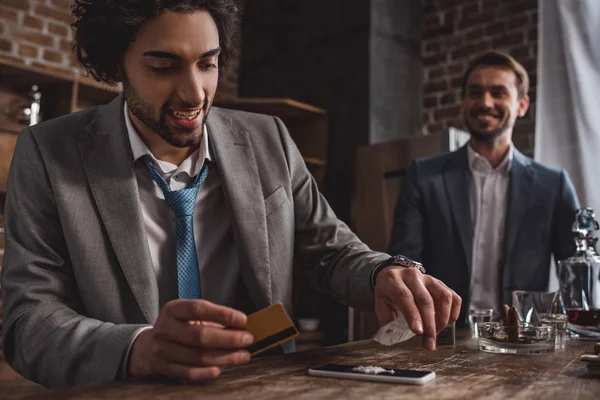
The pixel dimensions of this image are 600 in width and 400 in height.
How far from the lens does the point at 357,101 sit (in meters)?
3.85

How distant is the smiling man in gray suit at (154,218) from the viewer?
3.33 ft

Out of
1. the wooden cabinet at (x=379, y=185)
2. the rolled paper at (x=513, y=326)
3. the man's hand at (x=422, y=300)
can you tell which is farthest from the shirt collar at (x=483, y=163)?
the man's hand at (x=422, y=300)

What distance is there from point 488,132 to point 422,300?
6.34ft

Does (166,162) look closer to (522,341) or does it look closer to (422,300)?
(422,300)

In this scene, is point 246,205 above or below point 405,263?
above

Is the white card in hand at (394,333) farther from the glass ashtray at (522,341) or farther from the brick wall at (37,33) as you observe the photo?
the brick wall at (37,33)

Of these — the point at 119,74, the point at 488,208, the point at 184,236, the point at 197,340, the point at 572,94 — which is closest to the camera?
the point at 197,340

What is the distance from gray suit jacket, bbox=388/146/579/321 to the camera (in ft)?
8.13

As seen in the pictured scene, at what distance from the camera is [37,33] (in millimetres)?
3506

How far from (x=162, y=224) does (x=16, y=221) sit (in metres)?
0.30

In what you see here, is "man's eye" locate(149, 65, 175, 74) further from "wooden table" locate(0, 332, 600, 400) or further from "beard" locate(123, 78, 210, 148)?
"wooden table" locate(0, 332, 600, 400)

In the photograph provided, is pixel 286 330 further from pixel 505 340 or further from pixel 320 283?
pixel 320 283

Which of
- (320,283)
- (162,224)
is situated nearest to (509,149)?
(320,283)

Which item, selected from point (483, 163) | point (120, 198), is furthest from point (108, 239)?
point (483, 163)
